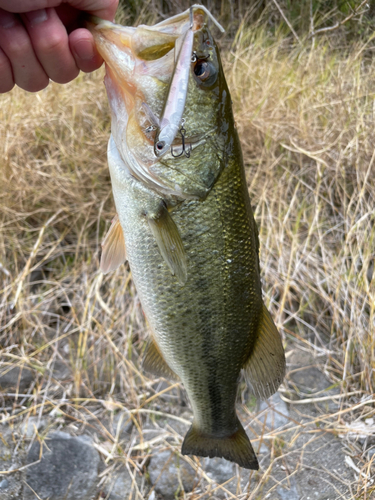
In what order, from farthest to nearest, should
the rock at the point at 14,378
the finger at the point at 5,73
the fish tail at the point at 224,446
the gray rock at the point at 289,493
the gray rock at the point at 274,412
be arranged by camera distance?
the rock at the point at 14,378 → the gray rock at the point at 274,412 → the gray rock at the point at 289,493 → the fish tail at the point at 224,446 → the finger at the point at 5,73

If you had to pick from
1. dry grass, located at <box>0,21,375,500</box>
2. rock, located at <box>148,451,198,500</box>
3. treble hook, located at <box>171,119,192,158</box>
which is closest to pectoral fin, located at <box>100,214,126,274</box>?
treble hook, located at <box>171,119,192,158</box>

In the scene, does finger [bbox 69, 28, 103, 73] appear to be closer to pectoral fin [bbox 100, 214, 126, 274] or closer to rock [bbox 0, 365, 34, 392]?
pectoral fin [bbox 100, 214, 126, 274]

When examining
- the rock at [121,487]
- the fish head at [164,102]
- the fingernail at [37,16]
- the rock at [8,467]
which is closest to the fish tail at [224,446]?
the rock at [121,487]

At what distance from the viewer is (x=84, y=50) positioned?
4.09ft

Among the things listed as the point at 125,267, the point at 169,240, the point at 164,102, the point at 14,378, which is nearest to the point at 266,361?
the point at 169,240

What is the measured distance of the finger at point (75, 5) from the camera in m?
1.14

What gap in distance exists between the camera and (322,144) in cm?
304

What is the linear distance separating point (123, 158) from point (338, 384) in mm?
2012

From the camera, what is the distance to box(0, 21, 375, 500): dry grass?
2414 mm

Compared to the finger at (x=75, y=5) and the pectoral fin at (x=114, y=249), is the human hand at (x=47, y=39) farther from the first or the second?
the pectoral fin at (x=114, y=249)

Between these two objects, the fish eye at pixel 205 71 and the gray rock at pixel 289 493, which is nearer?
the fish eye at pixel 205 71

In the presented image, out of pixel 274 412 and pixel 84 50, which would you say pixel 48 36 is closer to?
pixel 84 50

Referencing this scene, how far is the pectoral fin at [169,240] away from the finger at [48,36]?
0.62 m

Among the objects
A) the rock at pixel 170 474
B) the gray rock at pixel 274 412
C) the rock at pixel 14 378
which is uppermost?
the rock at pixel 14 378
